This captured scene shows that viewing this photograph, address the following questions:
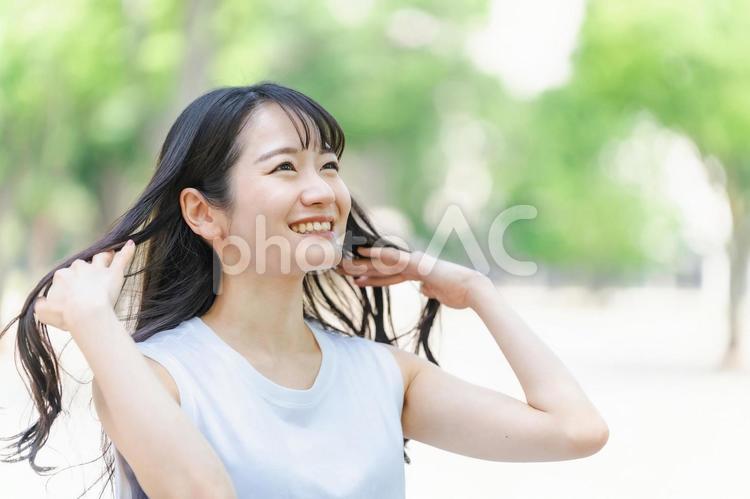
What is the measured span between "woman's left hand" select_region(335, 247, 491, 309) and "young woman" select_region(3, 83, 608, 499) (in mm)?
14

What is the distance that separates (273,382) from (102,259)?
1.23 ft

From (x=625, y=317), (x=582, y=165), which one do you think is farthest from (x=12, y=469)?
(x=625, y=317)

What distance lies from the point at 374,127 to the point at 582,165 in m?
5.66

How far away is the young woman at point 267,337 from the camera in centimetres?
→ 181

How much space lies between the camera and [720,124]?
1134 cm

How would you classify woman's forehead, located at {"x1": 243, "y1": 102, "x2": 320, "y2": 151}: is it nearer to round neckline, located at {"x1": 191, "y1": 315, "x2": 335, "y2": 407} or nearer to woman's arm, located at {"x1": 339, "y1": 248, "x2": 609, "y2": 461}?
round neckline, located at {"x1": 191, "y1": 315, "x2": 335, "y2": 407}

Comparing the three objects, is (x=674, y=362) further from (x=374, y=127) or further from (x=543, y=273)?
(x=543, y=273)

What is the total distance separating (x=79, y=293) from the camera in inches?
66.7

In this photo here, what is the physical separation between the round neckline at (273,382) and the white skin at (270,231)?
0.04m

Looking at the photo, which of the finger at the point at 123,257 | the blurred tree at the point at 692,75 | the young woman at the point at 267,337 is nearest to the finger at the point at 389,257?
the young woman at the point at 267,337

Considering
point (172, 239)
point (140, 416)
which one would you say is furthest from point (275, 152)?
point (140, 416)

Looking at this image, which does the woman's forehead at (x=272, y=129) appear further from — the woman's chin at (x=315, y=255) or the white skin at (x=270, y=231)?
the woman's chin at (x=315, y=255)

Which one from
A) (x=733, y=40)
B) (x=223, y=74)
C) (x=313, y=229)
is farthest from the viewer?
(x=223, y=74)

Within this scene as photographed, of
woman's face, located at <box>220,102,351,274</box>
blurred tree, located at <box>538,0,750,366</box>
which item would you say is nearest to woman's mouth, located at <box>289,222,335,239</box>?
woman's face, located at <box>220,102,351,274</box>
